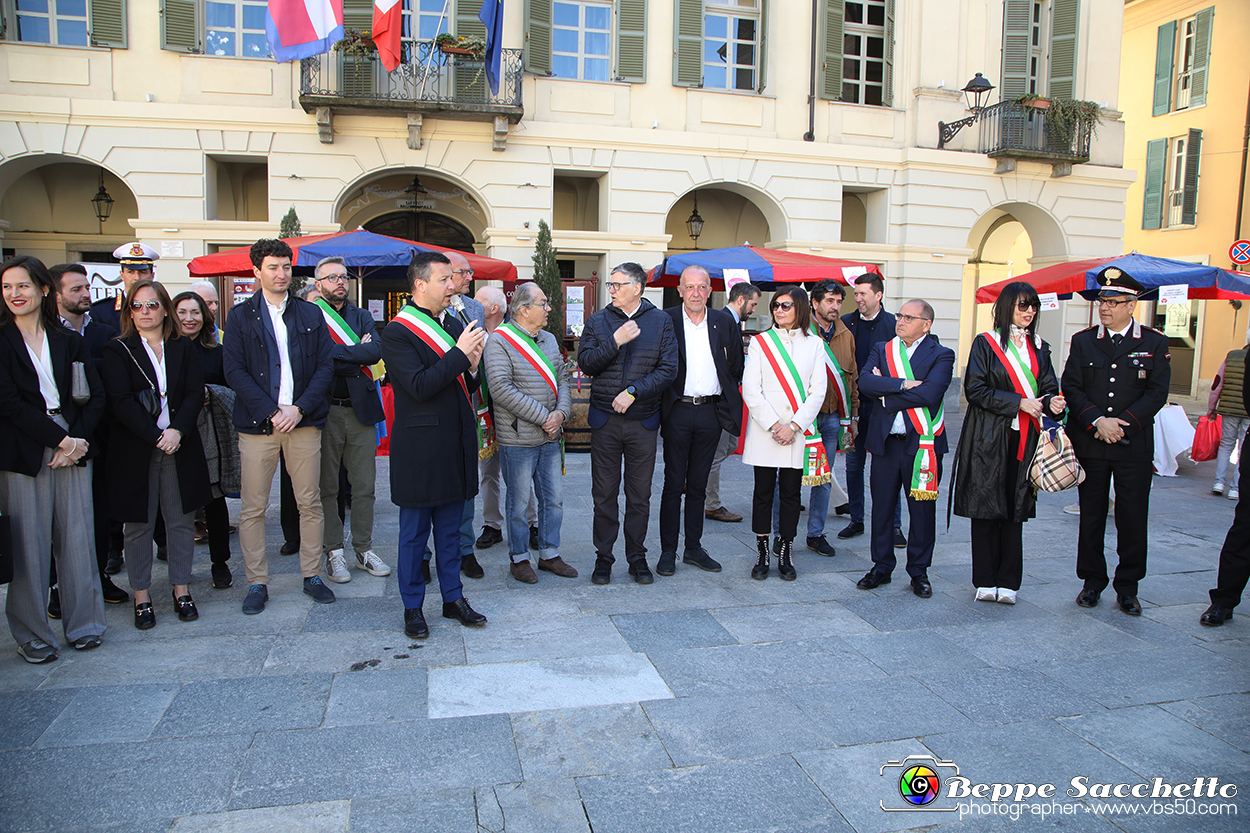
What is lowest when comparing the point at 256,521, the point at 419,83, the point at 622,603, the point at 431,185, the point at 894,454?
the point at 622,603

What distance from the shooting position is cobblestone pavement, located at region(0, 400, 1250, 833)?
2.78 metres

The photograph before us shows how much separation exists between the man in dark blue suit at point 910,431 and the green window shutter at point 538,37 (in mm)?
10823

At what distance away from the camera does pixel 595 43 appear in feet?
48.0

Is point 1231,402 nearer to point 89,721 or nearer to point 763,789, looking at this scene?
point 763,789

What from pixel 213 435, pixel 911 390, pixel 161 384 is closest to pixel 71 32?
pixel 213 435

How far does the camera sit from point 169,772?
9.66 ft

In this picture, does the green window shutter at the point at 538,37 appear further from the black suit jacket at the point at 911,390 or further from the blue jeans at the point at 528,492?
the black suit jacket at the point at 911,390

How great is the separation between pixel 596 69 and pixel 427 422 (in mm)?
12201

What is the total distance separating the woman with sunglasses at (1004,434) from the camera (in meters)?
4.71

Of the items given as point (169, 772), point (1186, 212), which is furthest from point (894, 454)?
point (1186, 212)

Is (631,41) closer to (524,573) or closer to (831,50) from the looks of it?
(831,50)

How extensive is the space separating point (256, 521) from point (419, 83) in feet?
34.9

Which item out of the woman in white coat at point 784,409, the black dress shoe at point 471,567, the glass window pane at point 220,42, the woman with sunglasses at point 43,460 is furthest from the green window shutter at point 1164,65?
the woman with sunglasses at point 43,460

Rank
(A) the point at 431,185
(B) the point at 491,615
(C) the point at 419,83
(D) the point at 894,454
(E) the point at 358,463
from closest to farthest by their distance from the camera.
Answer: (B) the point at 491,615
(D) the point at 894,454
(E) the point at 358,463
(C) the point at 419,83
(A) the point at 431,185
